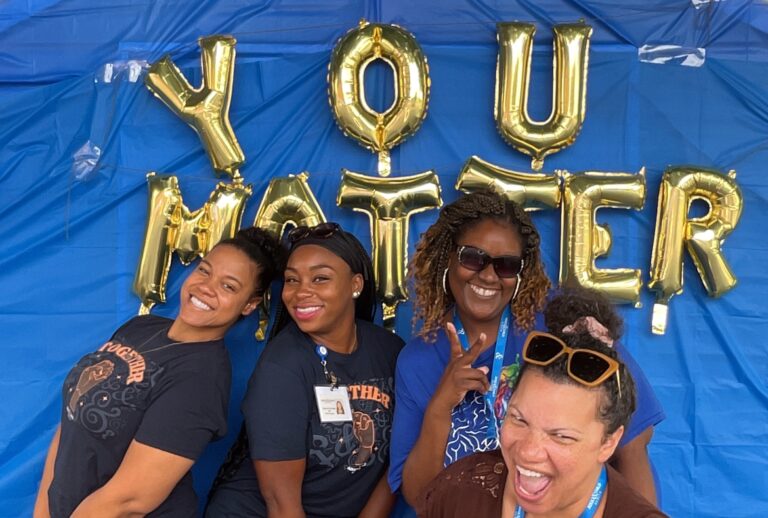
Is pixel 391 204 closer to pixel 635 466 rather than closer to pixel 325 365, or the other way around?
pixel 325 365

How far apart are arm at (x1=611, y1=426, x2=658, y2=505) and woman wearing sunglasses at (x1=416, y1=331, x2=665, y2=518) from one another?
0.49 m

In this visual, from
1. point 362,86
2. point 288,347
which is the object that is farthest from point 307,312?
point 362,86

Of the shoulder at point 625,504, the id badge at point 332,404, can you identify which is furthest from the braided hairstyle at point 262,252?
the shoulder at point 625,504

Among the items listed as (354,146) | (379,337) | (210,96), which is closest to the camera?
(379,337)

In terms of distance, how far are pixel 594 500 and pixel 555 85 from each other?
64.1 inches

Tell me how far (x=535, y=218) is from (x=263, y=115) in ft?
3.48

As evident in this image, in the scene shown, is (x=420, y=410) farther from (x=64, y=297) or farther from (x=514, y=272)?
(x=64, y=297)

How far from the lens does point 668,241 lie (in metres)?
2.45

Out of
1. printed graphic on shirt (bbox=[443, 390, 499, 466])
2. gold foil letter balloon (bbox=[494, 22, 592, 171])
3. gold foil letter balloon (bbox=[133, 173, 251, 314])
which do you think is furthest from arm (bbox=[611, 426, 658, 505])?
gold foil letter balloon (bbox=[133, 173, 251, 314])

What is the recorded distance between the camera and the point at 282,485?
1863mm

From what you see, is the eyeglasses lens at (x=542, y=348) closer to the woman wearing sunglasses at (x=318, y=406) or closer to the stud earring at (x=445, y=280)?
the stud earring at (x=445, y=280)

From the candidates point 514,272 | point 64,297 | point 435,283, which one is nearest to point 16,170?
point 64,297

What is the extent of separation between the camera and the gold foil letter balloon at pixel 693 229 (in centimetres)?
245

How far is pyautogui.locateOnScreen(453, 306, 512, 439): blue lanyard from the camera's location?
1709 mm
